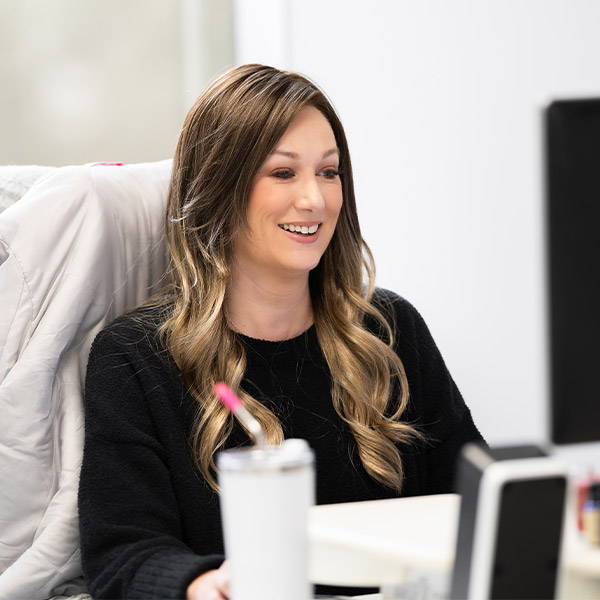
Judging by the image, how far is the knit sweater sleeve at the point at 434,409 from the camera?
169 centimetres

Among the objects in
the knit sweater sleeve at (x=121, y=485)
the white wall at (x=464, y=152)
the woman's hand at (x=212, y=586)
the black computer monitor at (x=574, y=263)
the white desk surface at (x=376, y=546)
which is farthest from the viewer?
the white wall at (x=464, y=152)

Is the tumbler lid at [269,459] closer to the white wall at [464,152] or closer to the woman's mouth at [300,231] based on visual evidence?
the woman's mouth at [300,231]

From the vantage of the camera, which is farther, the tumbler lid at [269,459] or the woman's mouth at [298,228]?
the woman's mouth at [298,228]

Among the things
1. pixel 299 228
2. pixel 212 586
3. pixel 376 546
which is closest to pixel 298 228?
pixel 299 228

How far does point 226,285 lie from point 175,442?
28 centimetres

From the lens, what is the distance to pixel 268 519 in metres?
0.77

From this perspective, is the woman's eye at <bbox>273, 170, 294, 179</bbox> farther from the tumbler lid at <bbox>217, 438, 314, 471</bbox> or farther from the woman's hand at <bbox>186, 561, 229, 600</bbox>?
the tumbler lid at <bbox>217, 438, 314, 471</bbox>

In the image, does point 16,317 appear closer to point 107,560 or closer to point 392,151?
point 107,560

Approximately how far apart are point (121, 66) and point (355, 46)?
0.67 metres

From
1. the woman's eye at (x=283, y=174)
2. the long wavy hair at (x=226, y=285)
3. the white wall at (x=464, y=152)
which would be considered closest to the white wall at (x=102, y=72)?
the white wall at (x=464, y=152)

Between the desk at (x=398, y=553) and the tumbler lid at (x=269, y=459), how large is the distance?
125 mm

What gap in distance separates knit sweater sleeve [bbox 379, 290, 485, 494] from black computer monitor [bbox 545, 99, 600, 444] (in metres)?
0.90

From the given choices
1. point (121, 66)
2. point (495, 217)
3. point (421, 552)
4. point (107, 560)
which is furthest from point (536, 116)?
point (121, 66)

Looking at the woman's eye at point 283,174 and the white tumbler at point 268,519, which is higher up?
the woman's eye at point 283,174
